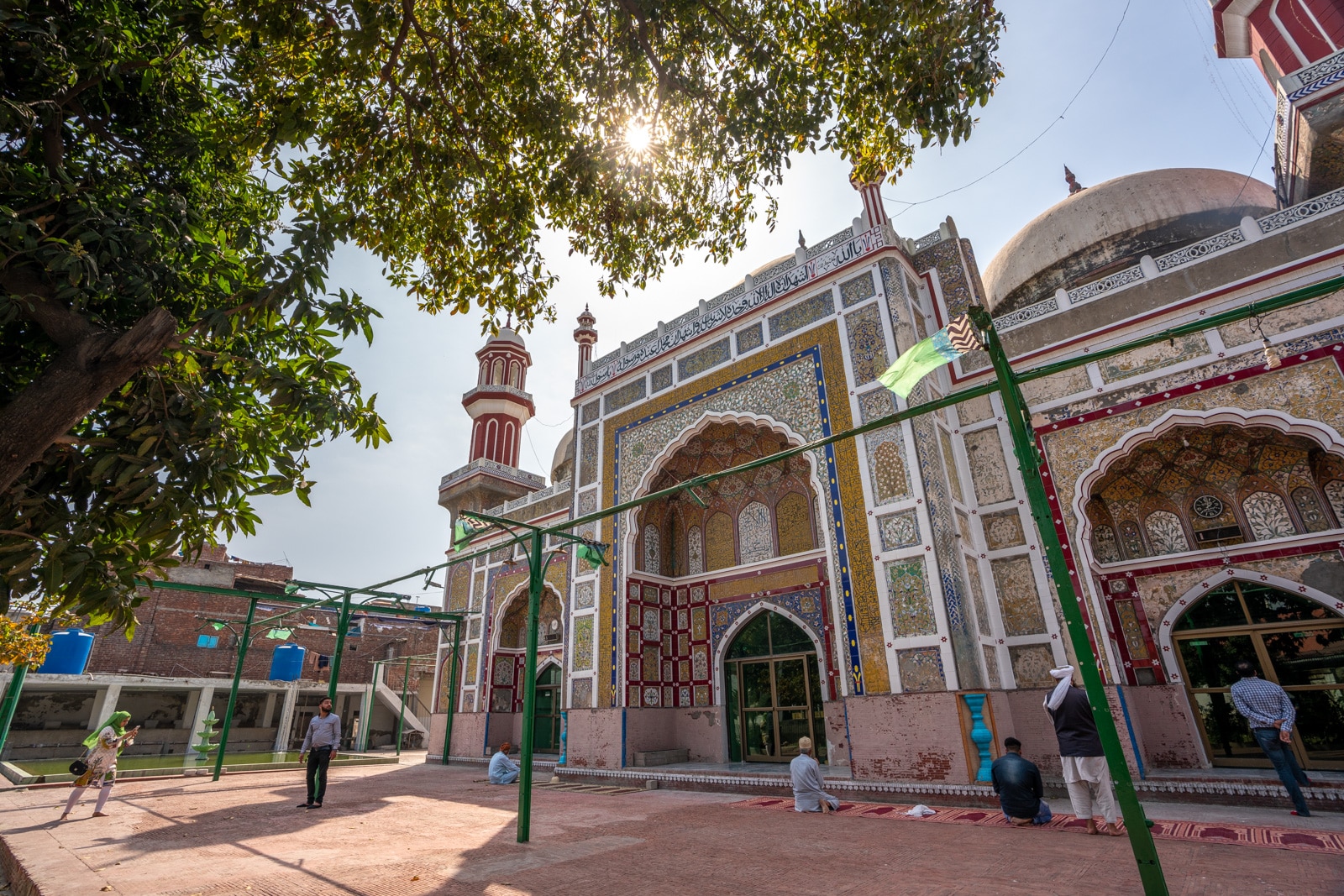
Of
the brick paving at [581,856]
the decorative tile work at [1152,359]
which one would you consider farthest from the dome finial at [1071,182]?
the brick paving at [581,856]

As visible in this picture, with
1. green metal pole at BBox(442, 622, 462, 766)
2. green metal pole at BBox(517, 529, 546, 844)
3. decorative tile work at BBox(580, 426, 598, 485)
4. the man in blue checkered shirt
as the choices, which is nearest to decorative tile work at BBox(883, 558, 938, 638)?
the man in blue checkered shirt

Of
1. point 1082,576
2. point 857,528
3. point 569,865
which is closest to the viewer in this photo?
point 569,865

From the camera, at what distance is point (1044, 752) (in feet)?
25.6

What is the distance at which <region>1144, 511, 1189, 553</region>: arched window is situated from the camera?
28.2 ft

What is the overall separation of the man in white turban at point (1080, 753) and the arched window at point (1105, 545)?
13.1ft

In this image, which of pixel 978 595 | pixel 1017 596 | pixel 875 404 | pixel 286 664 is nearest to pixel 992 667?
pixel 978 595

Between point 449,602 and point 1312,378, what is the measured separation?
17.6 metres

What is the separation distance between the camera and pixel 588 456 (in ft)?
44.2

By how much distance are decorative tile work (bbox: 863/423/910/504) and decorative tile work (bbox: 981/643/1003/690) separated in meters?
2.22

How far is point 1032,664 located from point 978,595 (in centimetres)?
103

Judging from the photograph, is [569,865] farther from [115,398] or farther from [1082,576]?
[1082,576]

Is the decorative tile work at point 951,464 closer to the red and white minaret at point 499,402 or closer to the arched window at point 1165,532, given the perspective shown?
the arched window at point 1165,532

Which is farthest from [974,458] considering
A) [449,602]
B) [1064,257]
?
[449,602]

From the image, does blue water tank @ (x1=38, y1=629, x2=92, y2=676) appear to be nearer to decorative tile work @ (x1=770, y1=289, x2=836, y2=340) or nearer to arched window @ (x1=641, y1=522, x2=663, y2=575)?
arched window @ (x1=641, y1=522, x2=663, y2=575)
